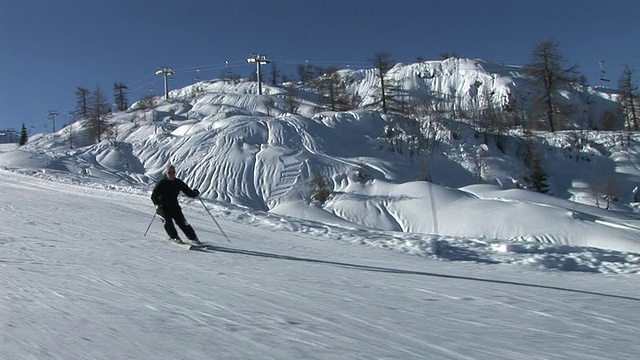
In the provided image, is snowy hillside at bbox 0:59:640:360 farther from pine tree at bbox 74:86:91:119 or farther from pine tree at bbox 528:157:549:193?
pine tree at bbox 74:86:91:119

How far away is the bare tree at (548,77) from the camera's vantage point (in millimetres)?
51656

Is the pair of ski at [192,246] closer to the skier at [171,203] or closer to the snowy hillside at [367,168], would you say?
the skier at [171,203]

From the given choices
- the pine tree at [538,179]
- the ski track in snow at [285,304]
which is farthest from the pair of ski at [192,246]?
the pine tree at [538,179]

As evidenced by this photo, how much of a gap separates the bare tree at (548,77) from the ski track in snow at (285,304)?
1858 inches

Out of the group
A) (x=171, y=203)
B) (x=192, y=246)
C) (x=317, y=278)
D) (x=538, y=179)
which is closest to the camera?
(x=317, y=278)

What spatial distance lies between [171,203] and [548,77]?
4982cm

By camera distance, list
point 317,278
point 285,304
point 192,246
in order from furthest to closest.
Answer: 1. point 192,246
2. point 317,278
3. point 285,304

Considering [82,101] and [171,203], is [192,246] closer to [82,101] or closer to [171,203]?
[171,203]

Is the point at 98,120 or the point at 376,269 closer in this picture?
the point at 376,269

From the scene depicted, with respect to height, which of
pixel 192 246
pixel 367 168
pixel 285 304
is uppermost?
pixel 367 168

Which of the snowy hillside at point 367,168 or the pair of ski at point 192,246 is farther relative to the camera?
the snowy hillside at point 367,168

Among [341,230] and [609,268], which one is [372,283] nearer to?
[609,268]

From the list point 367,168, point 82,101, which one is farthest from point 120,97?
point 367,168

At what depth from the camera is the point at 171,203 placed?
37.1 feet
